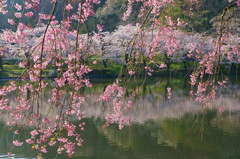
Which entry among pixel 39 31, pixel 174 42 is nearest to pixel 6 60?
pixel 39 31

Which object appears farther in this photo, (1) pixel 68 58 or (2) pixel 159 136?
(2) pixel 159 136

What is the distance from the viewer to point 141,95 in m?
13.3

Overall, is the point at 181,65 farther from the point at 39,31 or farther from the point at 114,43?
the point at 39,31

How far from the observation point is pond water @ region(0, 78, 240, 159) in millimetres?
6211

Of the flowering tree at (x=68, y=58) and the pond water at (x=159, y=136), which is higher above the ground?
the flowering tree at (x=68, y=58)

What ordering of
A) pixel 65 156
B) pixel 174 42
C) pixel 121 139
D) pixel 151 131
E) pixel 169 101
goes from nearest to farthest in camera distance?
pixel 174 42
pixel 65 156
pixel 121 139
pixel 151 131
pixel 169 101

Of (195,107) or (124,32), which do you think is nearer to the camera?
(195,107)

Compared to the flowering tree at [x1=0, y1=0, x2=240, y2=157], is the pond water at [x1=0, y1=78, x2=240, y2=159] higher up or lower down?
lower down

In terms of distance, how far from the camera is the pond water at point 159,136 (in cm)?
621

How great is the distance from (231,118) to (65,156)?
4381 millimetres

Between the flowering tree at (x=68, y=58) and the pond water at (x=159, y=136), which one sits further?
the pond water at (x=159, y=136)

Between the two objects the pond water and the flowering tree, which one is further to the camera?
the pond water

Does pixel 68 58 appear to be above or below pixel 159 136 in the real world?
above

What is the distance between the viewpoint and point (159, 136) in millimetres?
7371
